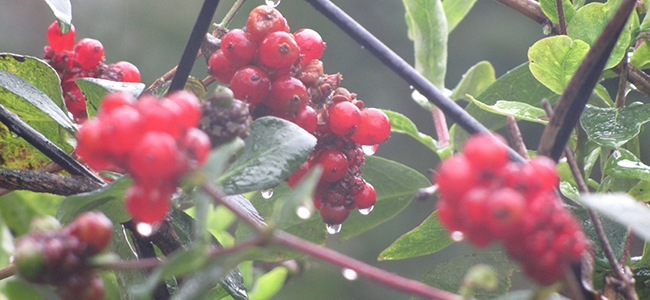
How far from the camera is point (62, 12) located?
0.67 meters

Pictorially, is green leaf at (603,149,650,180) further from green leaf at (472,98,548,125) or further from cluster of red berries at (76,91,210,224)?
cluster of red berries at (76,91,210,224)

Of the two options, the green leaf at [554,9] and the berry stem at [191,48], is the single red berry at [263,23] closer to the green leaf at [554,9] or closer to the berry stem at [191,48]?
the berry stem at [191,48]

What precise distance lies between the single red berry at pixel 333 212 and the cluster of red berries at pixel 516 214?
336mm

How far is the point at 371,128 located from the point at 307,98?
77mm

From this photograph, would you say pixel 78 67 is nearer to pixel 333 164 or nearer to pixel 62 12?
pixel 62 12

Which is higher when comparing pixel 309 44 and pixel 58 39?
pixel 309 44

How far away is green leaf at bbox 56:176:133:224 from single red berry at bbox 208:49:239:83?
0.62 feet

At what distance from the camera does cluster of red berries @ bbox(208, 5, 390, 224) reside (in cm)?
61

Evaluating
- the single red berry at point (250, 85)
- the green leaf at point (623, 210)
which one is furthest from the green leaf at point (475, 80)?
the green leaf at point (623, 210)

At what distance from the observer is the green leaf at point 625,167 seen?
62cm

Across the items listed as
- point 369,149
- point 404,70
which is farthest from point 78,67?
point 404,70

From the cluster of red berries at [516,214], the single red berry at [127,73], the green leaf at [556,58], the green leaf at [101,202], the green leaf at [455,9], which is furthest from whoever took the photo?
the green leaf at [455,9]

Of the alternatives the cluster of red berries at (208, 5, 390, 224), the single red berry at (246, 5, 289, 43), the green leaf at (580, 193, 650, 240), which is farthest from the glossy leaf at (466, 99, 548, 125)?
the green leaf at (580, 193, 650, 240)

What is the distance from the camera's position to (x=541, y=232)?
11.8 inches
